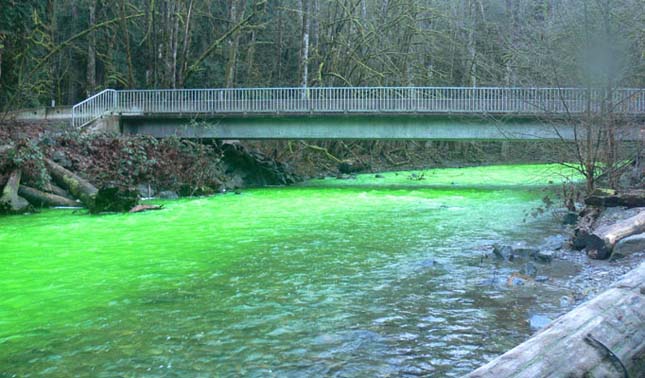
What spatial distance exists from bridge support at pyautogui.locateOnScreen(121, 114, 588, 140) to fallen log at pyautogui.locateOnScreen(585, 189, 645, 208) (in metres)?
15.1

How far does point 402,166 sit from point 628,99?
2899 centimetres

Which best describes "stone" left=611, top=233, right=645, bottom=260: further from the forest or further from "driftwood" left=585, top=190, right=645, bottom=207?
the forest

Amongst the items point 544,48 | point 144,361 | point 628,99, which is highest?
point 544,48

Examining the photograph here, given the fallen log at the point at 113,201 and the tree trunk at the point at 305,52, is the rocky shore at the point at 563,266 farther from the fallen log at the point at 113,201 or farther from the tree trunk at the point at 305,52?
the tree trunk at the point at 305,52

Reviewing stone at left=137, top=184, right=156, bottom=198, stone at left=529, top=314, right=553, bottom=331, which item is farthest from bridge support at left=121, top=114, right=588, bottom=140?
stone at left=529, top=314, right=553, bottom=331

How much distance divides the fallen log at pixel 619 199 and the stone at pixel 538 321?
5366mm

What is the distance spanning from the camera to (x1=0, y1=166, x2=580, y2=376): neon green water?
6.01 metres

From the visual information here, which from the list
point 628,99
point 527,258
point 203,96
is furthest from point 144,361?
point 203,96

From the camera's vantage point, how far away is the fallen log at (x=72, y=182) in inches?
760

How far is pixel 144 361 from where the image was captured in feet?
19.4

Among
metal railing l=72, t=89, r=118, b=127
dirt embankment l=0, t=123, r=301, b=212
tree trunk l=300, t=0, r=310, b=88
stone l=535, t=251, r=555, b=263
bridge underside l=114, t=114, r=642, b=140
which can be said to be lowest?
stone l=535, t=251, r=555, b=263

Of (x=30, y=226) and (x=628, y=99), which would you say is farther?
(x=30, y=226)

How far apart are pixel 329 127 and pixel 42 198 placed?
43.4 feet

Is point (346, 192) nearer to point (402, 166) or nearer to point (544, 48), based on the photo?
point (544, 48)
